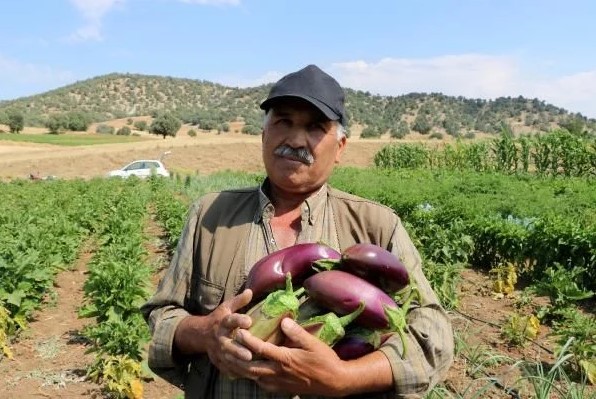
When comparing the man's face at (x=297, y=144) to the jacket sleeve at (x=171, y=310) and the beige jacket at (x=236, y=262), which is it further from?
the jacket sleeve at (x=171, y=310)

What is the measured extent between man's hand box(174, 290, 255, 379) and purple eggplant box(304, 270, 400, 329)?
0.61 feet

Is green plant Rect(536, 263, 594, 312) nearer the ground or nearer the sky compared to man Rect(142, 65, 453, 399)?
nearer the ground

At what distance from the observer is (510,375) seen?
16.4 ft

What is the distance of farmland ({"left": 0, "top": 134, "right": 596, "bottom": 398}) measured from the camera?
492cm

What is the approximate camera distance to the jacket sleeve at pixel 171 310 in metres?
1.93

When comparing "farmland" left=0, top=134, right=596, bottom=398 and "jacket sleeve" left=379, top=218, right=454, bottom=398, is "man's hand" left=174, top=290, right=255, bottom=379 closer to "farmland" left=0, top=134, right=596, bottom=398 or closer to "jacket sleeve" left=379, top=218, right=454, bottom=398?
"jacket sleeve" left=379, top=218, right=454, bottom=398

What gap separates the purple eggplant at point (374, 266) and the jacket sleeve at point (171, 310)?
0.60 meters

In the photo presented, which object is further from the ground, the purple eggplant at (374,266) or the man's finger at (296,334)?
the purple eggplant at (374,266)

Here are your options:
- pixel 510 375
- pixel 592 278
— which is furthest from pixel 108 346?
pixel 592 278

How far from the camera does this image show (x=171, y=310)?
1994 mm

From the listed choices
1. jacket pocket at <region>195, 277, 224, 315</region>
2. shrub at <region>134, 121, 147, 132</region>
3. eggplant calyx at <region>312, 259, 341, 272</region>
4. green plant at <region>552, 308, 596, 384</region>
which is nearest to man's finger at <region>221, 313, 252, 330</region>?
eggplant calyx at <region>312, 259, 341, 272</region>

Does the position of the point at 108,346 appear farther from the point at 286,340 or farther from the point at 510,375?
the point at 286,340

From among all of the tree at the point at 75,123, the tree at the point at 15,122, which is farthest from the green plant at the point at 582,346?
the tree at the point at 75,123

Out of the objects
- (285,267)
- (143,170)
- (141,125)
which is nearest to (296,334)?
(285,267)
